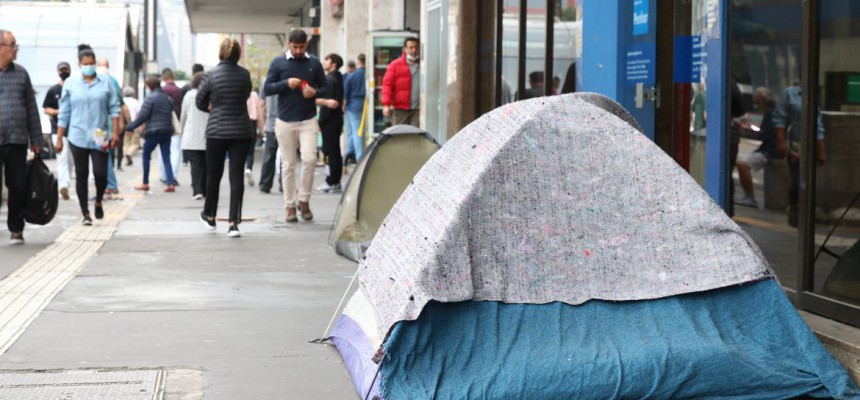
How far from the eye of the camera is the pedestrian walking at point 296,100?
12.9 meters

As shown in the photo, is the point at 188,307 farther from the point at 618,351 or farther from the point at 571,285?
the point at 618,351

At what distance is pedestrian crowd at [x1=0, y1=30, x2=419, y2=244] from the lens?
1116 centimetres

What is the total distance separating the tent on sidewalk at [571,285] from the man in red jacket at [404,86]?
10210mm

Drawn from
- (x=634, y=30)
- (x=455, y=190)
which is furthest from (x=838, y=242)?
(x=634, y=30)

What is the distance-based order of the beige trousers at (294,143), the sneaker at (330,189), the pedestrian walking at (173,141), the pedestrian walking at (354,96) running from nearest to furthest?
the beige trousers at (294,143), the sneaker at (330,189), the pedestrian walking at (173,141), the pedestrian walking at (354,96)

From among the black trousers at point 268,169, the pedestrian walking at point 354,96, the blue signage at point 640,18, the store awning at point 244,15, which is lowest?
the black trousers at point 268,169

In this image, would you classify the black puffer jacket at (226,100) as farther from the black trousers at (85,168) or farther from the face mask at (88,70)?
the face mask at (88,70)

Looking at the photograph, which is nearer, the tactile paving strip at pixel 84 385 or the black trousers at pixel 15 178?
the tactile paving strip at pixel 84 385

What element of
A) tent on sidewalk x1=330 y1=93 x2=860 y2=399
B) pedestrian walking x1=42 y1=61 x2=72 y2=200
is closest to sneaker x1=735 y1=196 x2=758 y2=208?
tent on sidewalk x1=330 y1=93 x2=860 y2=399

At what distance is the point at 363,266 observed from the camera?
20.8 ft

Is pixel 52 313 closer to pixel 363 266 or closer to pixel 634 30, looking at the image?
pixel 363 266

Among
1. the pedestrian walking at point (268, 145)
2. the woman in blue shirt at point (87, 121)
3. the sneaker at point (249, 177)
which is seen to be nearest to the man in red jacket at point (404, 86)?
the pedestrian walking at point (268, 145)

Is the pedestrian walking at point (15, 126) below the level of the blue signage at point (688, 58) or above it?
below

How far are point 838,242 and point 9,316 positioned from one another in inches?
174
